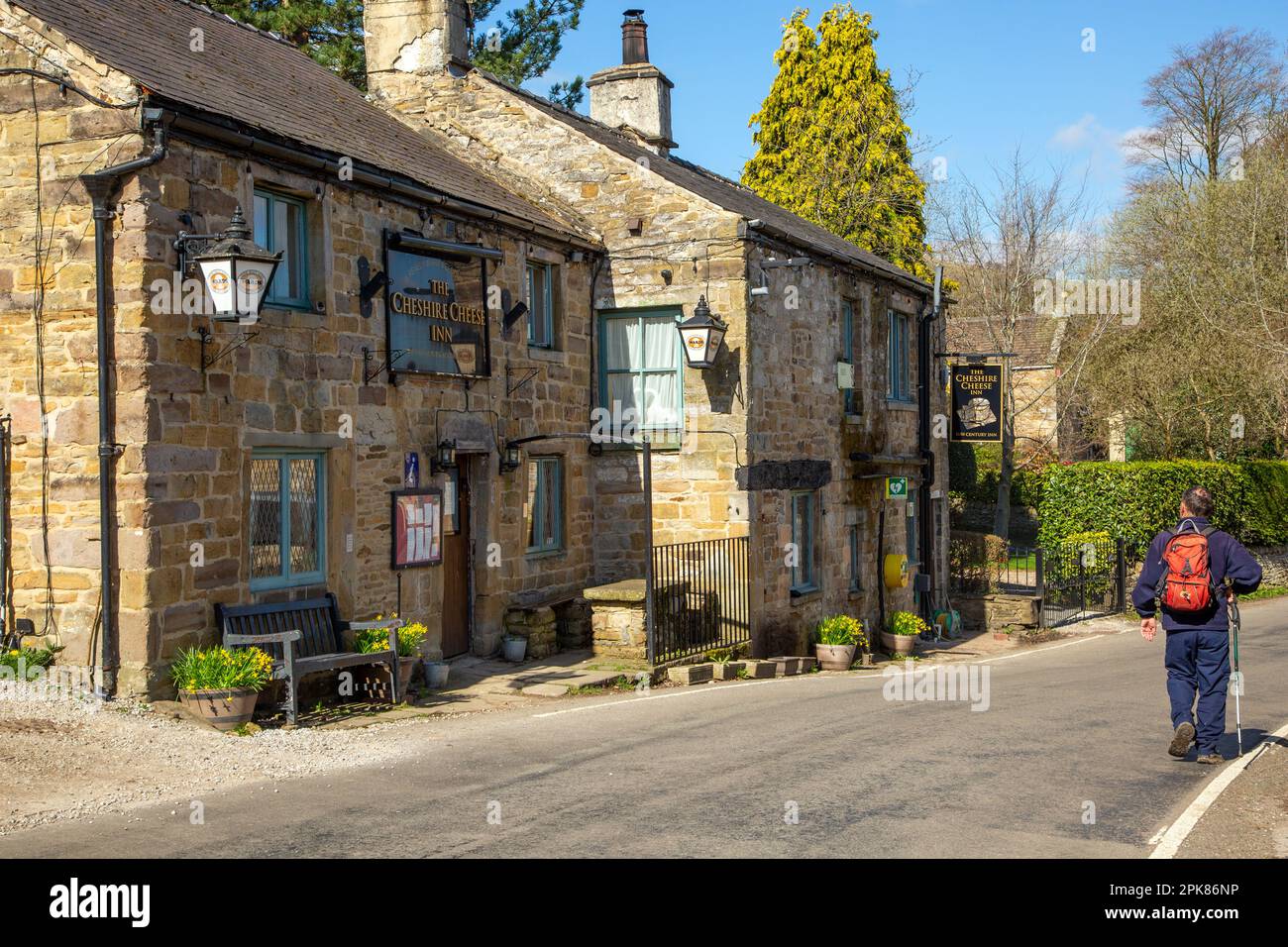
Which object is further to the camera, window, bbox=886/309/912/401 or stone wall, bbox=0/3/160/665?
window, bbox=886/309/912/401

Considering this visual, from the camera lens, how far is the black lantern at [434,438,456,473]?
13828mm

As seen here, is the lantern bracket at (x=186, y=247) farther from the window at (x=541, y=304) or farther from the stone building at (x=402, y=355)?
the window at (x=541, y=304)

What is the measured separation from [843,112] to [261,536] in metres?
25.7

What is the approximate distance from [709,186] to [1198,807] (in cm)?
1465

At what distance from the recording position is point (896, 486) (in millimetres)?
21641

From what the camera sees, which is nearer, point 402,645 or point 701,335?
point 402,645

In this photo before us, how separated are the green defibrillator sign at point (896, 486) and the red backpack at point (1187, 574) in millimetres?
12612

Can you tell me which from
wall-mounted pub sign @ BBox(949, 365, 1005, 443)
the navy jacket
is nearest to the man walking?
the navy jacket

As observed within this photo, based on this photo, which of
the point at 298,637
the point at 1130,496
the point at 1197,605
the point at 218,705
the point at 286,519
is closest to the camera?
the point at 1197,605

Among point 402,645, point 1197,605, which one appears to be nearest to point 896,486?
point 402,645

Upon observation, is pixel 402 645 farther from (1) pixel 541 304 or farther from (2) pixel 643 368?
(2) pixel 643 368

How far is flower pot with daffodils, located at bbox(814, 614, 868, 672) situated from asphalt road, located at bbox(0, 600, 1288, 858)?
5.66 m

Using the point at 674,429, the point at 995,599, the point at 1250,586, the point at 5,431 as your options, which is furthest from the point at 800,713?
the point at 995,599

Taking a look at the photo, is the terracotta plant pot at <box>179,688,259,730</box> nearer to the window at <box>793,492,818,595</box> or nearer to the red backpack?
the red backpack
